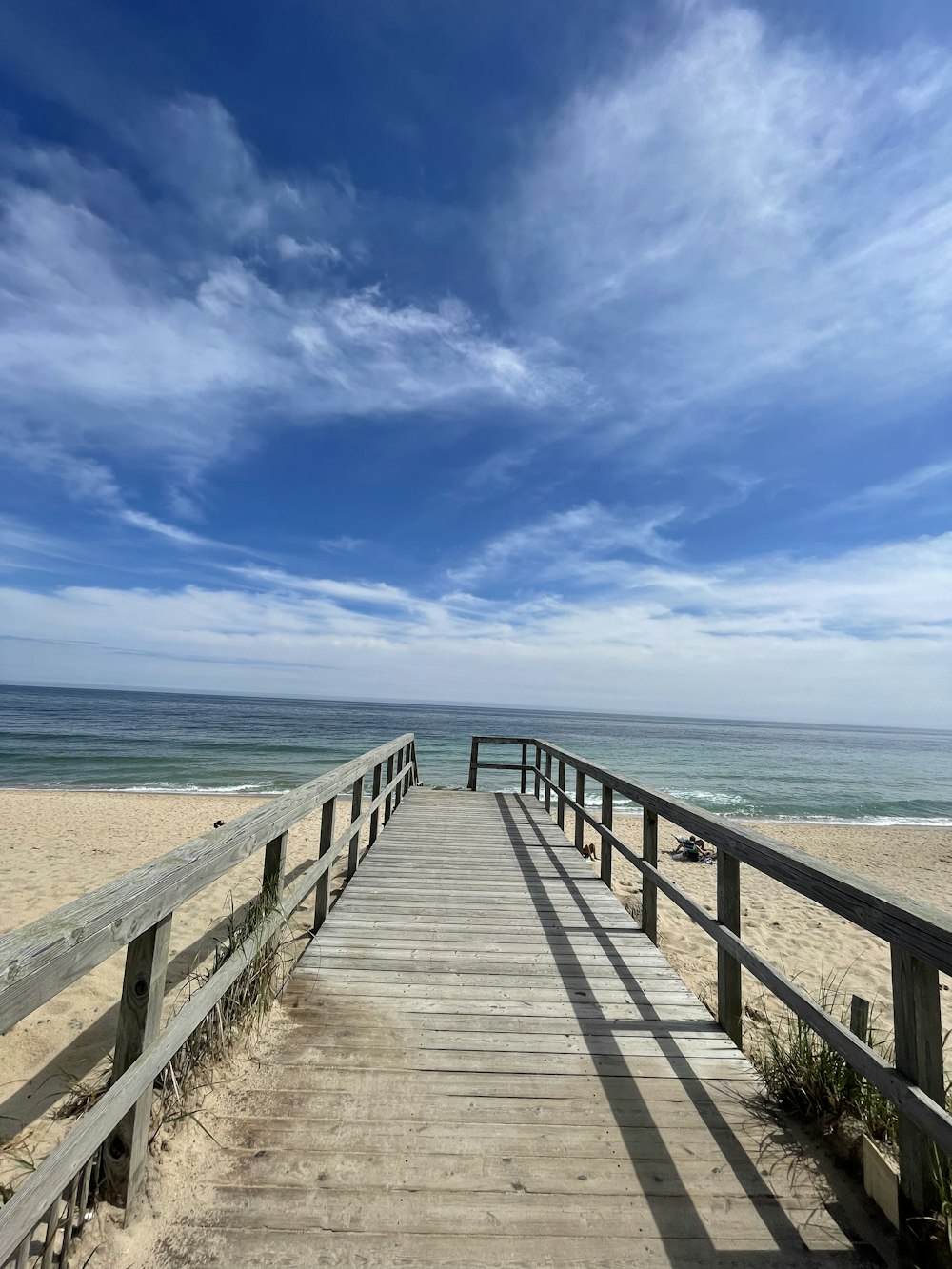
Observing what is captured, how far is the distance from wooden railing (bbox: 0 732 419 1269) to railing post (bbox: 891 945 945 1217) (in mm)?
2119

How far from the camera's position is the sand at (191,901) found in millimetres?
3541

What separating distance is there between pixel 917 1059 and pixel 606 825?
3.46m

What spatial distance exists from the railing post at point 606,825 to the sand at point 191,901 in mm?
949

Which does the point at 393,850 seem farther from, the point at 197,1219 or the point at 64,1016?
the point at 197,1219

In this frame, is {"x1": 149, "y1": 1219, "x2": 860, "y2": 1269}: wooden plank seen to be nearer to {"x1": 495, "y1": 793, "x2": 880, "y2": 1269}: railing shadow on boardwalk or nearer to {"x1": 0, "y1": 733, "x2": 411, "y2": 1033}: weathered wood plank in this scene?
{"x1": 495, "y1": 793, "x2": 880, "y2": 1269}: railing shadow on boardwalk

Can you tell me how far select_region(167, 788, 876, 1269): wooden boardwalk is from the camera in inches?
67.1

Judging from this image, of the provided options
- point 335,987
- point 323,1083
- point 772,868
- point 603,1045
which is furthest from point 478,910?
point 772,868

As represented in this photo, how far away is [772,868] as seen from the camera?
8.00ft

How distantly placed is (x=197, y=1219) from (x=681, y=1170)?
1498 mm

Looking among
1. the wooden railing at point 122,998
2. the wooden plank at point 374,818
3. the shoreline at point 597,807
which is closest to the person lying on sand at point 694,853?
the shoreline at point 597,807

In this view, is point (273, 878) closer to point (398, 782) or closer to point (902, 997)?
point (902, 997)

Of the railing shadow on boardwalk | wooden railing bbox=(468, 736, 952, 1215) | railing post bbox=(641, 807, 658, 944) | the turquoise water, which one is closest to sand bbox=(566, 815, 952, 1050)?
railing post bbox=(641, 807, 658, 944)

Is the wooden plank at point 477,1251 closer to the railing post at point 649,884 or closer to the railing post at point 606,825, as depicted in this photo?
the railing post at point 649,884

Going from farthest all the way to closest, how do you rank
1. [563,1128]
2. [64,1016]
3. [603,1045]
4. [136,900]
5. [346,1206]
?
[64,1016] < [603,1045] < [563,1128] < [346,1206] < [136,900]
